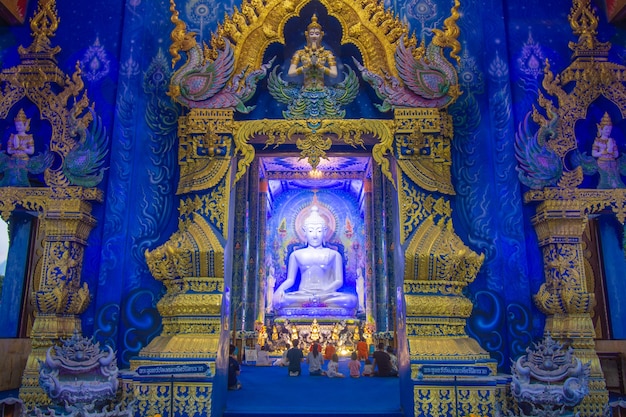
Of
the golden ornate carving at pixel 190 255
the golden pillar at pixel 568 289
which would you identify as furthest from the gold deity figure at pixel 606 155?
the golden ornate carving at pixel 190 255

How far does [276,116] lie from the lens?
→ 25.6 ft

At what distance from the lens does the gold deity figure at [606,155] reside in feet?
23.6

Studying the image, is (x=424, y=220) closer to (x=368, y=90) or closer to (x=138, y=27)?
(x=368, y=90)

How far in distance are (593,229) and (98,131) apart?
907 cm

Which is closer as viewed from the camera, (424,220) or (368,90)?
(424,220)

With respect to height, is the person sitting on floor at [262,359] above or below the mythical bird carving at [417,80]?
below

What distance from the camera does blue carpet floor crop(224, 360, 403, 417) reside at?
6770 millimetres

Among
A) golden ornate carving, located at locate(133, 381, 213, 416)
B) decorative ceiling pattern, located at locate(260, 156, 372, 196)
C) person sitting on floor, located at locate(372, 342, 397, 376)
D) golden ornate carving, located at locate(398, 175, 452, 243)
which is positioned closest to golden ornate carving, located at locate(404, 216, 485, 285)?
golden ornate carving, located at locate(398, 175, 452, 243)

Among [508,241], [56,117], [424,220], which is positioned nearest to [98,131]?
[56,117]

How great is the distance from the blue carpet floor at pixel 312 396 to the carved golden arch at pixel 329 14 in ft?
15.6

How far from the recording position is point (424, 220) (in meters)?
7.07

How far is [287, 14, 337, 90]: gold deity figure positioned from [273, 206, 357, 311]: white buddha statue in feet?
33.2

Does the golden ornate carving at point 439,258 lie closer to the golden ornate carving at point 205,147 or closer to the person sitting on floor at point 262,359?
the golden ornate carving at point 205,147

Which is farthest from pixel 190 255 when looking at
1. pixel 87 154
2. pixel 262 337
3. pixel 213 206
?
pixel 262 337
